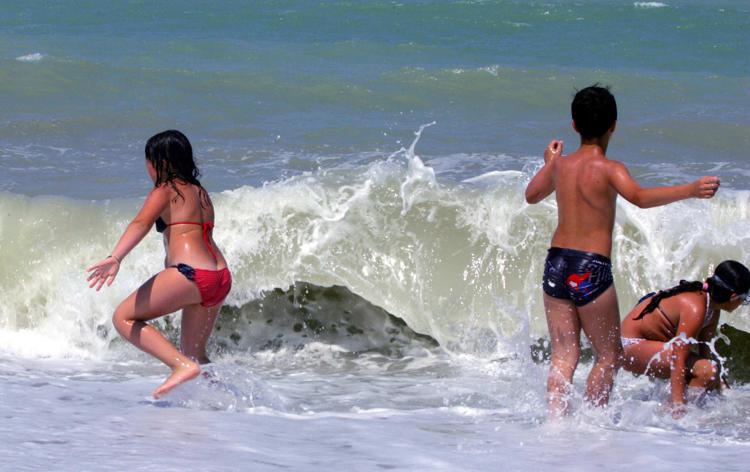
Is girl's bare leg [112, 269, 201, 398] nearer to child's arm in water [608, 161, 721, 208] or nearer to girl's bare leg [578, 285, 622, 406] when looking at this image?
girl's bare leg [578, 285, 622, 406]

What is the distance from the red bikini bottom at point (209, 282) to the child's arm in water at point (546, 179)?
1446 millimetres

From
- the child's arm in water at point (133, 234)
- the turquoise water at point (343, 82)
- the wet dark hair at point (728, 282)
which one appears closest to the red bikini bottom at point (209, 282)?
the child's arm in water at point (133, 234)

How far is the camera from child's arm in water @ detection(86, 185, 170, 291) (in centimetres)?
505

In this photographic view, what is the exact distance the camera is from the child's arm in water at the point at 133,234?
505 centimetres

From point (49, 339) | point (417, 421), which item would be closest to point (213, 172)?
point (49, 339)

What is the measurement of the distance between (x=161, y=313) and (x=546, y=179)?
6.01ft

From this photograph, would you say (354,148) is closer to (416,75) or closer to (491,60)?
(416,75)

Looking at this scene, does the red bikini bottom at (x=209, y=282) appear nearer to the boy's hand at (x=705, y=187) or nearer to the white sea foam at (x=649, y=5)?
the boy's hand at (x=705, y=187)

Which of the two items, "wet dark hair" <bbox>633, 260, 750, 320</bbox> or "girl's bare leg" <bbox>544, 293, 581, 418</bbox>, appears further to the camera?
"wet dark hair" <bbox>633, 260, 750, 320</bbox>

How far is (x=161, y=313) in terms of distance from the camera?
17.5 ft

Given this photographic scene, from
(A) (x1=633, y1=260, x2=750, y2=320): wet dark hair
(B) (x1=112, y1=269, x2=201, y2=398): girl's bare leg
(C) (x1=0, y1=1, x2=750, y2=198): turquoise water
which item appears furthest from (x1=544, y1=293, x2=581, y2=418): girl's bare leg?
(C) (x1=0, y1=1, x2=750, y2=198): turquoise water

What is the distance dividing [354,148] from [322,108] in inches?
90.1

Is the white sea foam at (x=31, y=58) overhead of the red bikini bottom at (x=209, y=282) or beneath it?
overhead

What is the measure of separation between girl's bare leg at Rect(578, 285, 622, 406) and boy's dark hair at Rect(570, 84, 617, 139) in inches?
26.6
